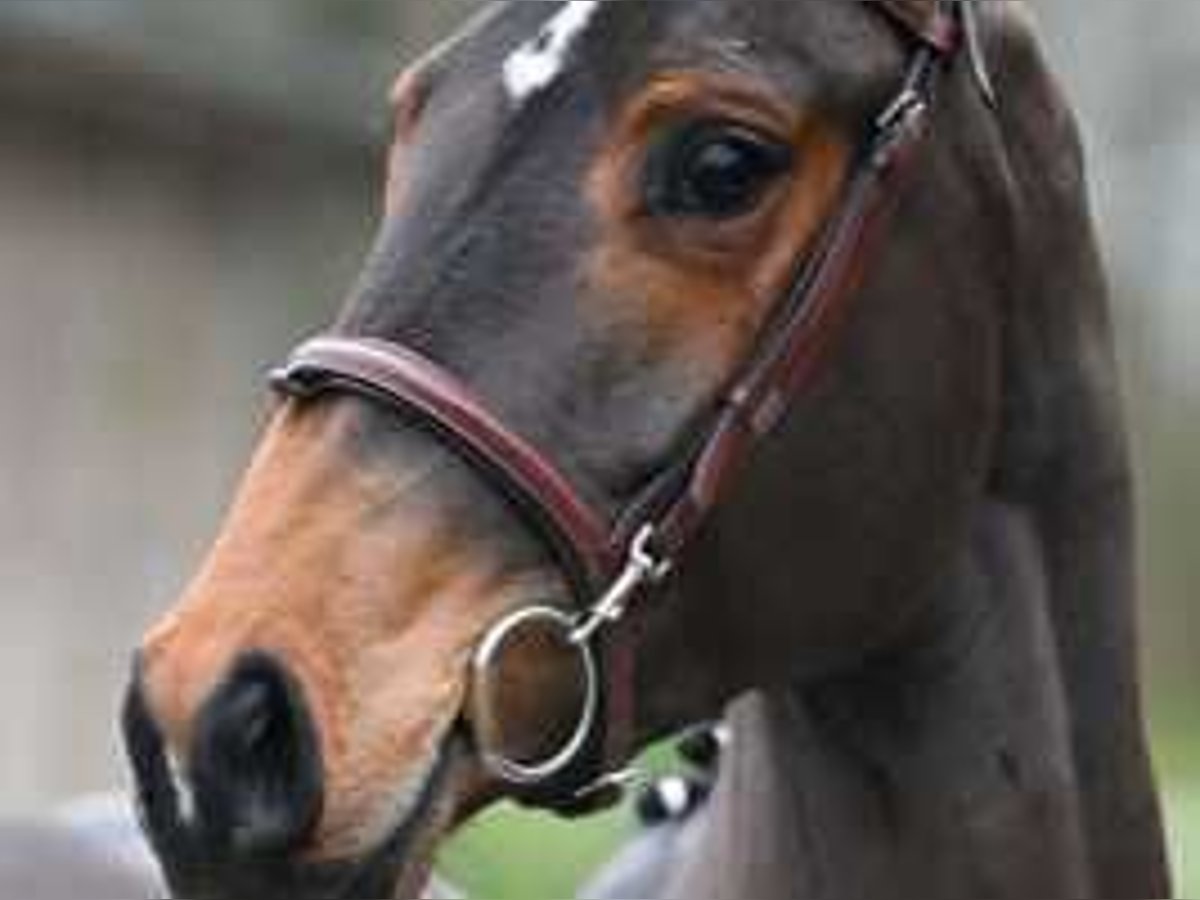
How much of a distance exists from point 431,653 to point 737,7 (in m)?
0.52

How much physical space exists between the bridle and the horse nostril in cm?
15

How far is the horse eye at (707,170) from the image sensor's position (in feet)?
8.95

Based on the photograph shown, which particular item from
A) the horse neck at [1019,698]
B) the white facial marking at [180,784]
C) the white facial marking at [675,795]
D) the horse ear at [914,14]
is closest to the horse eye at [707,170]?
the horse ear at [914,14]

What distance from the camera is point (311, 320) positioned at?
10.2 m

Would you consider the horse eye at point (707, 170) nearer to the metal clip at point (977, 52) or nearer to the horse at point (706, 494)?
the horse at point (706, 494)

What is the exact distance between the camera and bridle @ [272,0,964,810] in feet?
8.66

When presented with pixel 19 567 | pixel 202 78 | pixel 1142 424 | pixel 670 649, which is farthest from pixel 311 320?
pixel 670 649

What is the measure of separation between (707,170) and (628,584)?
0.30m

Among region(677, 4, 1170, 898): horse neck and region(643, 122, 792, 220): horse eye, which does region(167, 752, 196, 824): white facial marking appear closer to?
region(643, 122, 792, 220): horse eye

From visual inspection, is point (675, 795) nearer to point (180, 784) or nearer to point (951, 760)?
point (951, 760)

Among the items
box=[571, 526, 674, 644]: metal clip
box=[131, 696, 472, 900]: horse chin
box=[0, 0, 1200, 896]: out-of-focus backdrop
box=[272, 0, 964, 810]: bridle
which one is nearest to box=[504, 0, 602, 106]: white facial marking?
box=[272, 0, 964, 810]: bridle

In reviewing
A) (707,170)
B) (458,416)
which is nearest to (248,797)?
(458,416)

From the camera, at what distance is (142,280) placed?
935 cm

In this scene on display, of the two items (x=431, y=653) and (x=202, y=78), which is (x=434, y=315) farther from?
(x=202, y=78)
